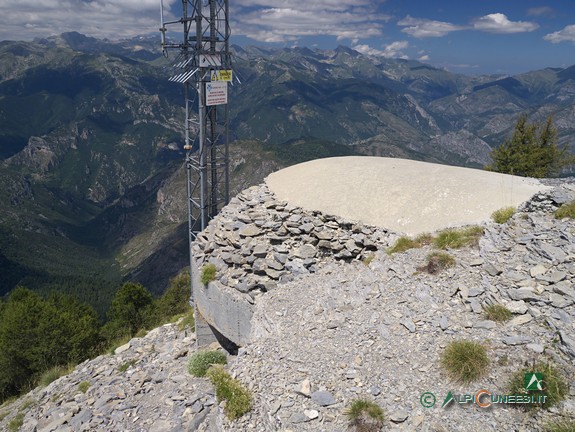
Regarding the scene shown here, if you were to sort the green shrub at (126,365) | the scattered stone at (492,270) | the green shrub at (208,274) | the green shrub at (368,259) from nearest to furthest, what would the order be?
the scattered stone at (492,270)
the green shrub at (368,259)
the green shrub at (208,274)
the green shrub at (126,365)

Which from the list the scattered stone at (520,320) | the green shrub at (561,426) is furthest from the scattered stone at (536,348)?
the green shrub at (561,426)

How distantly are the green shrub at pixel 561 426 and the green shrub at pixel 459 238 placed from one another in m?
7.80

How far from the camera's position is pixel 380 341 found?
1196cm

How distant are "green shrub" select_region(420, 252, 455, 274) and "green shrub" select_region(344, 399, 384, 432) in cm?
614

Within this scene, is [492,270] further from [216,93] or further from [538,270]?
[216,93]

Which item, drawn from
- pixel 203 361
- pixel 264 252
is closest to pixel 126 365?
pixel 203 361

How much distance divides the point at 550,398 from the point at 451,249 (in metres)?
7.20

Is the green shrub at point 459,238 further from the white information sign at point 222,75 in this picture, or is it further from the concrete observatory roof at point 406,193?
the white information sign at point 222,75

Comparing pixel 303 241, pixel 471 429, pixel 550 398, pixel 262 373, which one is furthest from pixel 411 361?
pixel 303 241

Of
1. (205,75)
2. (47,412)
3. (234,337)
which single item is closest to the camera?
(234,337)

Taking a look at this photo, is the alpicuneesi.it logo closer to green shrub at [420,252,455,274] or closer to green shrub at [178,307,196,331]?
green shrub at [420,252,455,274]

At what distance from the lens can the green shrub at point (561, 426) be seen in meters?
8.05

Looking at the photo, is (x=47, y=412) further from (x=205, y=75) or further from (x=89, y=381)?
(x=205, y=75)

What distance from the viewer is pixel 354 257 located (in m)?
18.0
